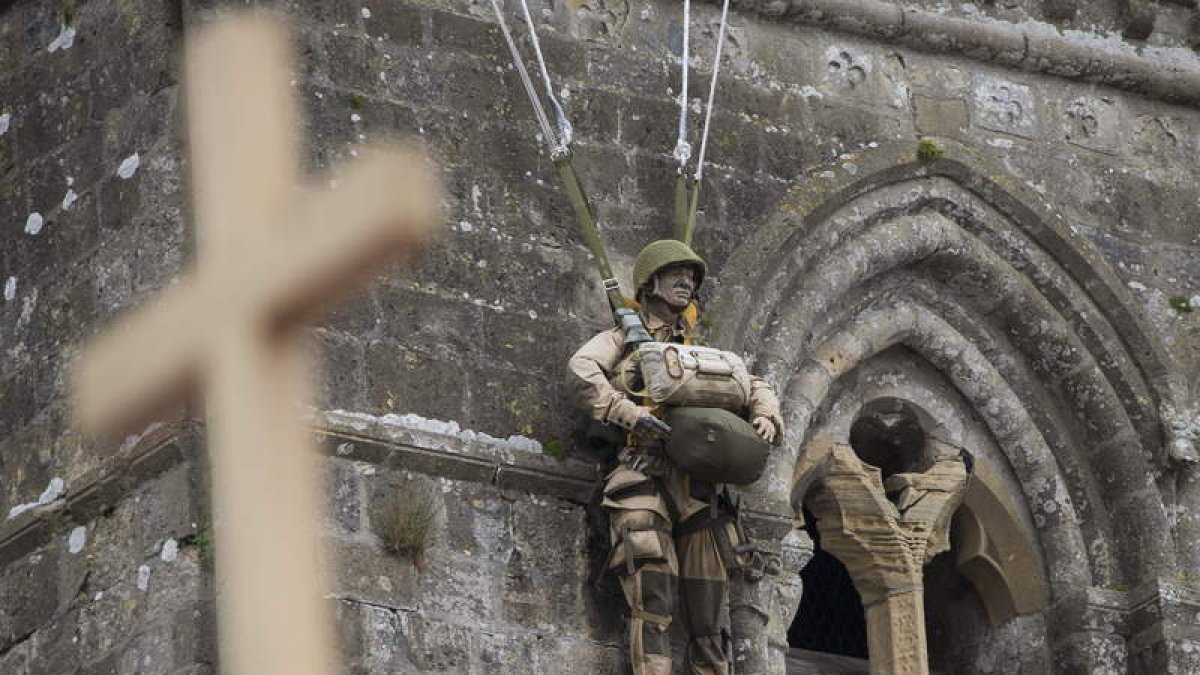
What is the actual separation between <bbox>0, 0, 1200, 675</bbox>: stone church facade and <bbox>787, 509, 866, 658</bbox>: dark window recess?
0.6 inches

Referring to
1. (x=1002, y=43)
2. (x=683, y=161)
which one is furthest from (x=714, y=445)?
(x=1002, y=43)

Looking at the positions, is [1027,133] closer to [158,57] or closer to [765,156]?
[765,156]

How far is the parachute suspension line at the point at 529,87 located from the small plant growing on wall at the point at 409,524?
1497 millimetres

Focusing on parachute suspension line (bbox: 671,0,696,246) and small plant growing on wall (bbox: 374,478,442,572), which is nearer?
small plant growing on wall (bbox: 374,478,442,572)

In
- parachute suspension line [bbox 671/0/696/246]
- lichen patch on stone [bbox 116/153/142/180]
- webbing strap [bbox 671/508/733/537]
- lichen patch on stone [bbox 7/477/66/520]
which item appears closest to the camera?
webbing strap [bbox 671/508/733/537]

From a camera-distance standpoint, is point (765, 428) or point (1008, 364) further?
point (1008, 364)

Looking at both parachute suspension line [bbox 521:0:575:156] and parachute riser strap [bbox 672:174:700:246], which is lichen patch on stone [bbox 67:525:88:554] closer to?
parachute suspension line [bbox 521:0:575:156]

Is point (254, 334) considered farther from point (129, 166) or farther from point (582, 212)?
point (582, 212)

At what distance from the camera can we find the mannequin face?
45.2 ft

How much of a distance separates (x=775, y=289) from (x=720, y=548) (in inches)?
50.7

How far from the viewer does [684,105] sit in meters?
14.5

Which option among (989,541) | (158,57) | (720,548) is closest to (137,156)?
(158,57)

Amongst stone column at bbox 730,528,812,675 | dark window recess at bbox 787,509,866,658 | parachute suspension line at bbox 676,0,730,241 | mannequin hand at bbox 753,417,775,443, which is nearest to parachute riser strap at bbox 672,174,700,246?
parachute suspension line at bbox 676,0,730,241

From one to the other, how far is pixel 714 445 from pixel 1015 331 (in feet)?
7.46
